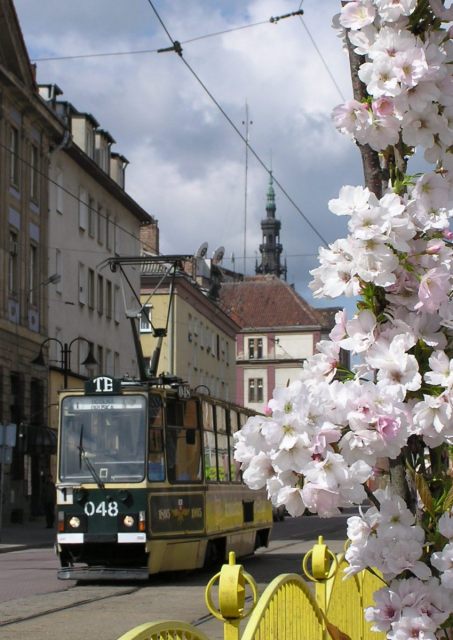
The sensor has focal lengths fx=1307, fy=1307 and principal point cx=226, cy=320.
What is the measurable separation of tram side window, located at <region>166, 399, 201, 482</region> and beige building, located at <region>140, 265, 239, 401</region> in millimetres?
38146

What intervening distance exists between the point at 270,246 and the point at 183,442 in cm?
13237

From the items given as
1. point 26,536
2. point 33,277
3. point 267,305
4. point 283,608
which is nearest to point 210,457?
point 283,608

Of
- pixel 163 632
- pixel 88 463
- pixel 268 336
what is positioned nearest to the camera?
pixel 163 632

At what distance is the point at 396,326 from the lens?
3502mm

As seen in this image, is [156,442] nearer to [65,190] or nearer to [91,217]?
[65,190]

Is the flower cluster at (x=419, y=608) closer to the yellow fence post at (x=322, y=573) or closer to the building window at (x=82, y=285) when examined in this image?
the yellow fence post at (x=322, y=573)

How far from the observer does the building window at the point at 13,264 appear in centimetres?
4228

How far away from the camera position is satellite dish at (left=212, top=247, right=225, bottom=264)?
83562 mm

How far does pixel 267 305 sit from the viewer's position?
107625 millimetres

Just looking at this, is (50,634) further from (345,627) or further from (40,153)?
(40,153)

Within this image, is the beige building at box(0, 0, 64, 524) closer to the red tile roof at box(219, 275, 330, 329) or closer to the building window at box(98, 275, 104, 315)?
the building window at box(98, 275, 104, 315)

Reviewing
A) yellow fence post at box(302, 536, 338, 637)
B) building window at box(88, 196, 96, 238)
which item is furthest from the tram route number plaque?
building window at box(88, 196, 96, 238)

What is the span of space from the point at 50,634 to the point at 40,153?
35619 millimetres

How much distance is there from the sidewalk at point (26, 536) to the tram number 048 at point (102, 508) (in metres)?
10.6
